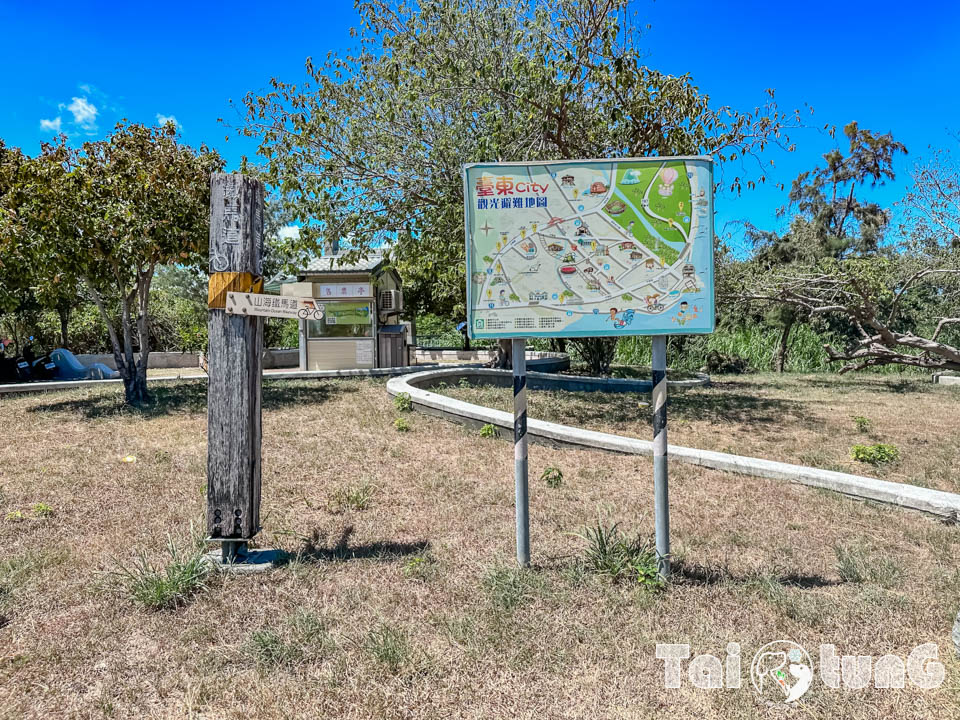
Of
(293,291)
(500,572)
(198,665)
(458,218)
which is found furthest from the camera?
(458,218)

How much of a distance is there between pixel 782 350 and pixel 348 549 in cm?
2144

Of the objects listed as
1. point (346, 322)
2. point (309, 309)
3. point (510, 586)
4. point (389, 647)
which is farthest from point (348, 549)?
point (346, 322)

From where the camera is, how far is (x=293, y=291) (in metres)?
3.87

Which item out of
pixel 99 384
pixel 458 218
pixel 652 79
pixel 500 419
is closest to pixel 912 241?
pixel 652 79

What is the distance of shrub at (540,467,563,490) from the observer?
5477 millimetres

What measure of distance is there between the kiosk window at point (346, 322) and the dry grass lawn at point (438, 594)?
41.0 feet

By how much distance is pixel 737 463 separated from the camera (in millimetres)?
5859

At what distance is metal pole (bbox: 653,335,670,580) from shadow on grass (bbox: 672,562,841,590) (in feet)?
0.59

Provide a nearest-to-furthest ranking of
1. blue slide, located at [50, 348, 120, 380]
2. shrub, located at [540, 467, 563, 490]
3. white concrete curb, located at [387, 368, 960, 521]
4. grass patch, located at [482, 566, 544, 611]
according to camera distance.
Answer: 1. grass patch, located at [482, 566, 544, 611]
2. white concrete curb, located at [387, 368, 960, 521]
3. shrub, located at [540, 467, 563, 490]
4. blue slide, located at [50, 348, 120, 380]

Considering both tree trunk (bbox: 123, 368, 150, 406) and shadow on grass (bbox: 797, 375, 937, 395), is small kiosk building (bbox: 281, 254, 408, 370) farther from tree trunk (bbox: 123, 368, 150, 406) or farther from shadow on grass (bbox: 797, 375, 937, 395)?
shadow on grass (bbox: 797, 375, 937, 395)

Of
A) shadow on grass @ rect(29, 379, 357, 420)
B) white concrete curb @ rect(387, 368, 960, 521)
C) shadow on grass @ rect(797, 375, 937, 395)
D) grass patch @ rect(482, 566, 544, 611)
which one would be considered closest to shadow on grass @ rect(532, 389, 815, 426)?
white concrete curb @ rect(387, 368, 960, 521)

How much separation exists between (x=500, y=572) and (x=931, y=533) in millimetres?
3153

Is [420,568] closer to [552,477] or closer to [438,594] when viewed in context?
[438,594]

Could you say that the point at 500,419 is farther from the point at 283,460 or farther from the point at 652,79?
the point at 652,79
